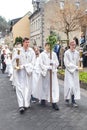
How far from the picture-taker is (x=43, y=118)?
951 cm

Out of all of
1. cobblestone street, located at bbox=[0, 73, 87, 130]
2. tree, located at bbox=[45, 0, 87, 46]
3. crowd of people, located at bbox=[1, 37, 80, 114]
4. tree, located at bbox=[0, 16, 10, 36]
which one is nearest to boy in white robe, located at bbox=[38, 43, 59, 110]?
crowd of people, located at bbox=[1, 37, 80, 114]

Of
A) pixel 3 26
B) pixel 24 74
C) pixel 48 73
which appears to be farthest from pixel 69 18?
pixel 3 26

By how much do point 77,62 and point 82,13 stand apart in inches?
1494

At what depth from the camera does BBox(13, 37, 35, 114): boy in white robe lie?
10.5m

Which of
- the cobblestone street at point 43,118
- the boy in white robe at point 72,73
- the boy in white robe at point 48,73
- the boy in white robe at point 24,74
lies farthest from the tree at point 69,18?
the boy in white robe at point 24,74

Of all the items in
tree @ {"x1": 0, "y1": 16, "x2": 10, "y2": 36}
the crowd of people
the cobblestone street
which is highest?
tree @ {"x1": 0, "y1": 16, "x2": 10, "y2": 36}

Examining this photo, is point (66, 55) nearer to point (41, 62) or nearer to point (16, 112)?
point (41, 62)

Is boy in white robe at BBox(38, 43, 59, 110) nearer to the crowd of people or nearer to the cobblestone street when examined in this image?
the crowd of people

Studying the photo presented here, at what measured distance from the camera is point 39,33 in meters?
63.5

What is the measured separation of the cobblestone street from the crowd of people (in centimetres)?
27

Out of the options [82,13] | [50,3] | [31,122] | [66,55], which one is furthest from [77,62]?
[50,3]

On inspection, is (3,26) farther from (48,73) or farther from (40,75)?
(48,73)

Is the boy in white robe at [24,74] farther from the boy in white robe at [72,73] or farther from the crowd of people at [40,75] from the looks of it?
the boy in white robe at [72,73]

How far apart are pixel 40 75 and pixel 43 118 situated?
2.02 m
